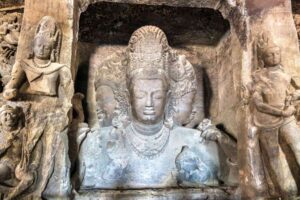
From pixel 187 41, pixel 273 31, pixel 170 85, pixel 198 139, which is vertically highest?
pixel 187 41

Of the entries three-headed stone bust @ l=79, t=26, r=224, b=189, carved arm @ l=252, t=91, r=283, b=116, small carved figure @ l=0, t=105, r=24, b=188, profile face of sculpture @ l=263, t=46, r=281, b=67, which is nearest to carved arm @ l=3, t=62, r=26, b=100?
small carved figure @ l=0, t=105, r=24, b=188

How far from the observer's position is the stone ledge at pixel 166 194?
3348 millimetres

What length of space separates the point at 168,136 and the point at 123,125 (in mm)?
519

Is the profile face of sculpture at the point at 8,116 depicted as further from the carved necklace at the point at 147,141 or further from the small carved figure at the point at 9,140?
Answer: the carved necklace at the point at 147,141

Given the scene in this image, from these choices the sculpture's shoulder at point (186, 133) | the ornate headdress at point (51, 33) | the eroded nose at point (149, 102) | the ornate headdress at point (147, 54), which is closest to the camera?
the ornate headdress at point (51, 33)

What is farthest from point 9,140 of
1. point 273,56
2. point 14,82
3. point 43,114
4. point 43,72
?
point 273,56

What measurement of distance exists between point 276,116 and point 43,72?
2028 mm

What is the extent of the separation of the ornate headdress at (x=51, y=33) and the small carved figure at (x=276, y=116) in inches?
70.9

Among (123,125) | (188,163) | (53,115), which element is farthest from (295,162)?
(53,115)

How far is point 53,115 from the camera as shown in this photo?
10.2ft

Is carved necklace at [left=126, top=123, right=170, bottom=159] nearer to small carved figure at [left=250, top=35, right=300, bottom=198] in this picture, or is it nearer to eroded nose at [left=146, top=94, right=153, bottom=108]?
eroded nose at [left=146, top=94, right=153, bottom=108]

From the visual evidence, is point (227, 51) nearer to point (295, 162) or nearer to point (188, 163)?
point (188, 163)

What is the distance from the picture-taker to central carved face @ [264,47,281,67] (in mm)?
3188

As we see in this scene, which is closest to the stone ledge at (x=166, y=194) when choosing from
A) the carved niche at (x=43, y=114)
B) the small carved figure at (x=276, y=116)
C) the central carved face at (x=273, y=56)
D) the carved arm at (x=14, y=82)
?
the carved niche at (x=43, y=114)
